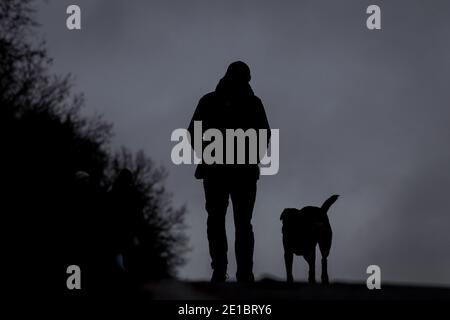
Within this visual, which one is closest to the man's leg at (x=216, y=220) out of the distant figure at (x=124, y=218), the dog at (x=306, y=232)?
the distant figure at (x=124, y=218)

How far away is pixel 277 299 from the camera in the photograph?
632 centimetres

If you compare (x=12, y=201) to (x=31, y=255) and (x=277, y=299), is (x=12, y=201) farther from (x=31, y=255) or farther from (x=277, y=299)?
(x=277, y=299)

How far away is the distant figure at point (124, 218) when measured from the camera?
10.2 m

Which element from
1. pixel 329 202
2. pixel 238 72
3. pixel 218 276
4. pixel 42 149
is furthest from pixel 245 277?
pixel 42 149

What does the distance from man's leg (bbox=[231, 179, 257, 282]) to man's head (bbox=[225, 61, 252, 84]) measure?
101 cm

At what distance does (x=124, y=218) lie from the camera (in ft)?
35.4

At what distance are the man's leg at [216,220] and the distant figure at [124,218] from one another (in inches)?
32.1

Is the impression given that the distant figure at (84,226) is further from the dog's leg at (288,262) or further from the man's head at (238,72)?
the dog's leg at (288,262)

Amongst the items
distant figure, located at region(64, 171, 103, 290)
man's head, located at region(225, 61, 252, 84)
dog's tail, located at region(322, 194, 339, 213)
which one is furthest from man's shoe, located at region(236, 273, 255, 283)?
dog's tail, located at region(322, 194, 339, 213)

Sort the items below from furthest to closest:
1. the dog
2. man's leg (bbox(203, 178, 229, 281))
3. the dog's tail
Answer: the dog's tail < the dog < man's leg (bbox(203, 178, 229, 281))

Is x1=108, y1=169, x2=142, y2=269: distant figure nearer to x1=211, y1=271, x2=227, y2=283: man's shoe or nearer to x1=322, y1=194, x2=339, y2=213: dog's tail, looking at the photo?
x1=211, y1=271, x2=227, y2=283: man's shoe

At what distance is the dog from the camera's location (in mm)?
14406
